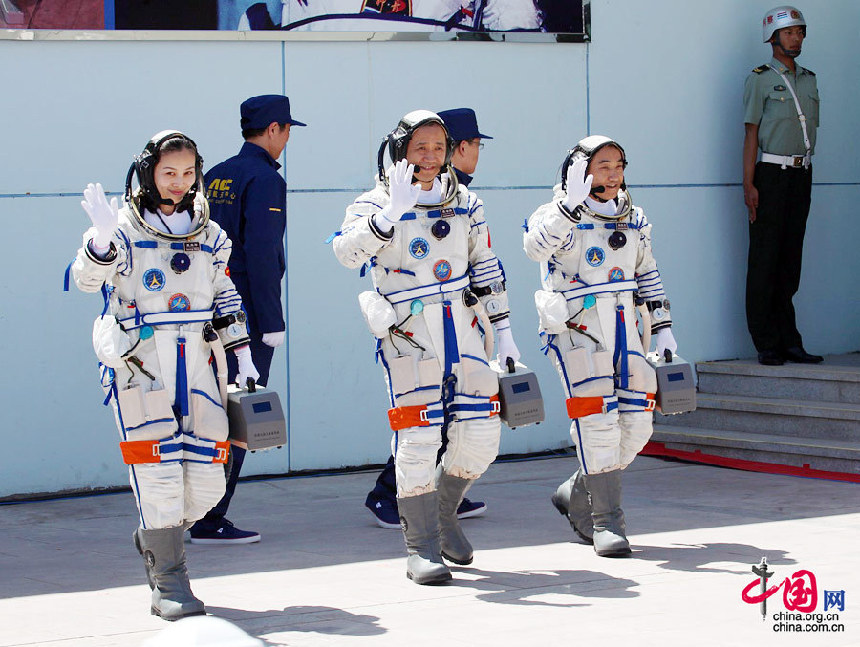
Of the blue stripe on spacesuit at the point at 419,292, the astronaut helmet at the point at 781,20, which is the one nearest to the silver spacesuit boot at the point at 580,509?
the blue stripe on spacesuit at the point at 419,292

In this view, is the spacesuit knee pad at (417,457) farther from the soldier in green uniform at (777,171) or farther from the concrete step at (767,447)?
the soldier in green uniform at (777,171)

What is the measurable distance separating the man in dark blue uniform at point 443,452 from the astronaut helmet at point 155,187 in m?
1.90

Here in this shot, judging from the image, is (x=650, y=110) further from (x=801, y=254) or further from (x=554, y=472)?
(x=554, y=472)

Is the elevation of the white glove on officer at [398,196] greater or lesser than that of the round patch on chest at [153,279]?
greater

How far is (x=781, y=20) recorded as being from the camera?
9.54m

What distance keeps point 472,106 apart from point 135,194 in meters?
4.09

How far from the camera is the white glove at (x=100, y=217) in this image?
16.1 ft

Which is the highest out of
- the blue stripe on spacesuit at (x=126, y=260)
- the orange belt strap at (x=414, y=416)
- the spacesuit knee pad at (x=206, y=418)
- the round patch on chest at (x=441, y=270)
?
the blue stripe on spacesuit at (x=126, y=260)

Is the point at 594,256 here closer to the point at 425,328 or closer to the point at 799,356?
the point at 425,328

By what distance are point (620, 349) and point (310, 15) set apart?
11.1 feet

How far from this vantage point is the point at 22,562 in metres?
6.24

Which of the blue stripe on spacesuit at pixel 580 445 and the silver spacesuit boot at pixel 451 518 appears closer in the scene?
the silver spacesuit boot at pixel 451 518

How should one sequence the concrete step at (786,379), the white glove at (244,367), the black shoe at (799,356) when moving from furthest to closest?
the black shoe at (799,356)
the concrete step at (786,379)
the white glove at (244,367)

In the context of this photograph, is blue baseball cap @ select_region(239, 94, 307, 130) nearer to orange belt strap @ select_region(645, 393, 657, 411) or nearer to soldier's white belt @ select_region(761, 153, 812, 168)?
orange belt strap @ select_region(645, 393, 657, 411)
